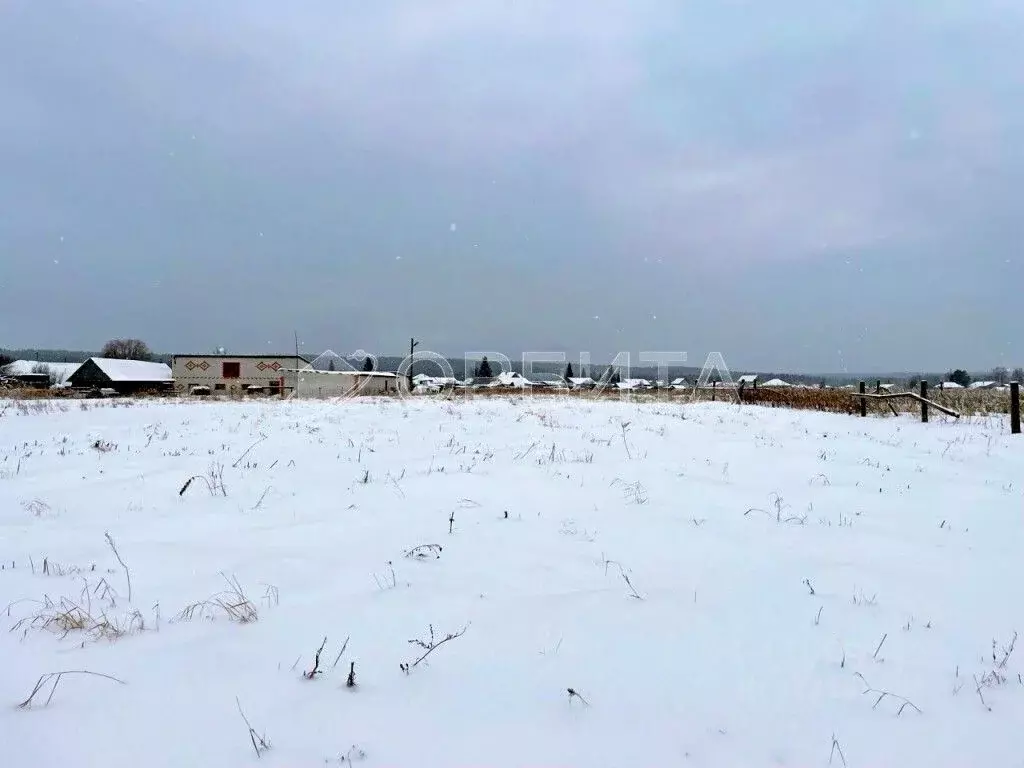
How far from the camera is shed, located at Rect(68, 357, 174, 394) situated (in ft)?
191

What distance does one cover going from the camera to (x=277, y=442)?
9320 mm

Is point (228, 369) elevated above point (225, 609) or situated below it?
above

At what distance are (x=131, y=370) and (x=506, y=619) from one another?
244 ft

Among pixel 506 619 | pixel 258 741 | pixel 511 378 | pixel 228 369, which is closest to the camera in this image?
pixel 258 741

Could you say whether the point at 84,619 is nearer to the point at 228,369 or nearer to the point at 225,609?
the point at 225,609

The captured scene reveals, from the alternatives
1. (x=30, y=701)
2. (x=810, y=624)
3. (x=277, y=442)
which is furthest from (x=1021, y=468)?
(x=277, y=442)

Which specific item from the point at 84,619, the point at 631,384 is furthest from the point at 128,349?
the point at 84,619

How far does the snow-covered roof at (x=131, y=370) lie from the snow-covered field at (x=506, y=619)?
213ft

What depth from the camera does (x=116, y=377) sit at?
5853 centimetres

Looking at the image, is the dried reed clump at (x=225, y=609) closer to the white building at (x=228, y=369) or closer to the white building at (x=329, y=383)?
the white building at (x=329, y=383)

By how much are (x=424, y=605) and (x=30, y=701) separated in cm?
185

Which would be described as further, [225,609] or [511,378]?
[511,378]

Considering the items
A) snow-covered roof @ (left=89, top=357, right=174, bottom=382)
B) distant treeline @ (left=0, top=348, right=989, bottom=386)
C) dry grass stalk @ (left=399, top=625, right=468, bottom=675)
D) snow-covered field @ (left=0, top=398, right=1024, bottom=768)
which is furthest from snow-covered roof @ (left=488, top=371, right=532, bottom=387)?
dry grass stalk @ (left=399, top=625, right=468, bottom=675)

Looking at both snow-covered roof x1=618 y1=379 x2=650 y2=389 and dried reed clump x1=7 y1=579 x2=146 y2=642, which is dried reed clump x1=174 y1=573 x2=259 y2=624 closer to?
dried reed clump x1=7 y1=579 x2=146 y2=642
